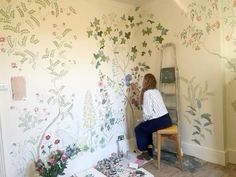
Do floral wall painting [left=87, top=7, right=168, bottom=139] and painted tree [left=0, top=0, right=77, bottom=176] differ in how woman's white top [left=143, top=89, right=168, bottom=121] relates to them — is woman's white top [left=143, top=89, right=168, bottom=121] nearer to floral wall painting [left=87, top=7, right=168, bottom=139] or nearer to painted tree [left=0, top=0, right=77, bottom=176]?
floral wall painting [left=87, top=7, right=168, bottom=139]

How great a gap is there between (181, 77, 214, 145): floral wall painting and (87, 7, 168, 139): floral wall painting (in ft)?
2.58

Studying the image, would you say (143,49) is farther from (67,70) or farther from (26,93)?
(26,93)

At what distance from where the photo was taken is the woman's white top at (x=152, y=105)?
2871 millimetres

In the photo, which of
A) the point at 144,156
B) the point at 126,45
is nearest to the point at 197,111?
the point at 144,156

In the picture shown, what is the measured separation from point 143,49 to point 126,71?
0.49m

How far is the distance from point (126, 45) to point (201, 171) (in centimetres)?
202

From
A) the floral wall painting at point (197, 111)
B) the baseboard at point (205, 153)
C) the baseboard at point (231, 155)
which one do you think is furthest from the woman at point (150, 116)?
the baseboard at point (231, 155)

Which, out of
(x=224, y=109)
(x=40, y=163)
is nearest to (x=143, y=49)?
(x=224, y=109)

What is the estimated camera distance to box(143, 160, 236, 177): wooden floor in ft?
8.23

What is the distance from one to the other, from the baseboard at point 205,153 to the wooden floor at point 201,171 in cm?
8

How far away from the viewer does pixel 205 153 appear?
2857 millimetres

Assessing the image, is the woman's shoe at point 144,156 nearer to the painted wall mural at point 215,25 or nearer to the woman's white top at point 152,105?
the woman's white top at point 152,105

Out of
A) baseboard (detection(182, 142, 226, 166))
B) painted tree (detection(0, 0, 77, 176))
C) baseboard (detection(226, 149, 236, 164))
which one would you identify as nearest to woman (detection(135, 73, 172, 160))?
baseboard (detection(182, 142, 226, 166))

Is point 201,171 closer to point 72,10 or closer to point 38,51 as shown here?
point 38,51
